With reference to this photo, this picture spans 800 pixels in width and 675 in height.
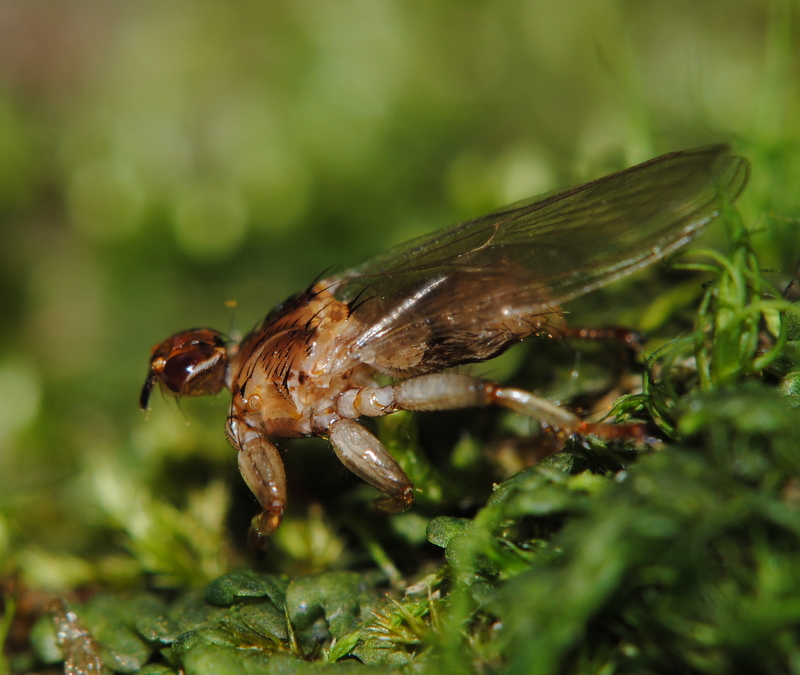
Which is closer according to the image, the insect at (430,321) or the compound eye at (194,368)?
the insect at (430,321)

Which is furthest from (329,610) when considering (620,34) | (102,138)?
(620,34)

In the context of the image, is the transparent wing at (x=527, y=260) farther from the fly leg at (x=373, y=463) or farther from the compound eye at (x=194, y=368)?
the compound eye at (x=194, y=368)

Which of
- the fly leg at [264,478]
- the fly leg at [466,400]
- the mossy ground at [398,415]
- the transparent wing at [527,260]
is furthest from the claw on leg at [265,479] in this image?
the transparent wing at [527,260]

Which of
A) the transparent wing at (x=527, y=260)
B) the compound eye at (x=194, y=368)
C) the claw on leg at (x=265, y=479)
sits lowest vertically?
the claw on leg at (x=265, y=479)

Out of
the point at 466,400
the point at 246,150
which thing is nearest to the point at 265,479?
the point at 466,400

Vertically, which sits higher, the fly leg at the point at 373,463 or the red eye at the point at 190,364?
the red eye at the point at 190,364

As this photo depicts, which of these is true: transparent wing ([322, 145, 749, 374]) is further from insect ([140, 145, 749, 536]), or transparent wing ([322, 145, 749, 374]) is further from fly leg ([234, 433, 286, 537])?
fly leg ([234, 433, 286, 537])
